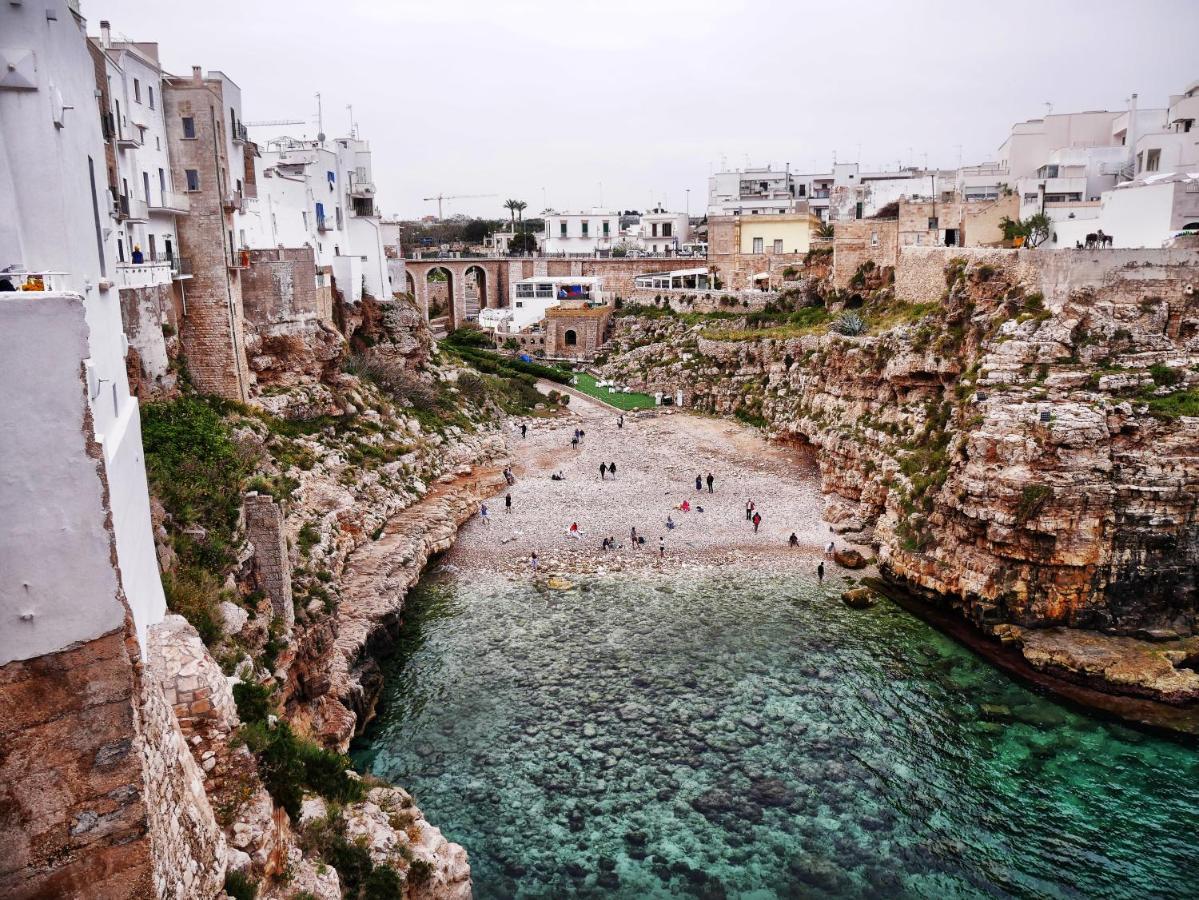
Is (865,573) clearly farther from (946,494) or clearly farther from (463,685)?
(463,685)

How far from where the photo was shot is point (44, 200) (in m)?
8.90

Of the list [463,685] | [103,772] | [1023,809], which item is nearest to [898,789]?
[1023,809]

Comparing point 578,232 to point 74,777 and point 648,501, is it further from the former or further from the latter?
point 74,777

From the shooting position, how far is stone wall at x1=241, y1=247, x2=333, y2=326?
101 feet

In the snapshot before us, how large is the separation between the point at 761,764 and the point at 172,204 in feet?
76.3

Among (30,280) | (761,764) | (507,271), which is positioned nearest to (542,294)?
(507,271)

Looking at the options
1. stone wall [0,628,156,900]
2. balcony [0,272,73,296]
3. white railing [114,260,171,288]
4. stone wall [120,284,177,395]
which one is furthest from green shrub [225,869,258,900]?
stone wall [120,284,177,395]

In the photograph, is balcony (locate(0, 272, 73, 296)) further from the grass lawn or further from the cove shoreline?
the grass lawn

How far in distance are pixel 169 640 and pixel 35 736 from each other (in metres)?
3.97

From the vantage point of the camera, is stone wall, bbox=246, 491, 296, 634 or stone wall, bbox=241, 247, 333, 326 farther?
stone wall, bbox=241, 247, 333, 326

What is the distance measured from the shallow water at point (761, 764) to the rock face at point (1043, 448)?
346cm

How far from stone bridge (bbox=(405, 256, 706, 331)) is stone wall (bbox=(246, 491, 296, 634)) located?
5492cm

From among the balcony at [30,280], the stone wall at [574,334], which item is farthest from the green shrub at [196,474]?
the stone wall at [574,334]

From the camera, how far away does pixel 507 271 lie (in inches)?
3022
